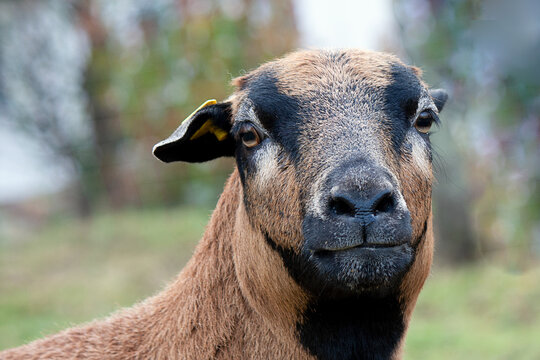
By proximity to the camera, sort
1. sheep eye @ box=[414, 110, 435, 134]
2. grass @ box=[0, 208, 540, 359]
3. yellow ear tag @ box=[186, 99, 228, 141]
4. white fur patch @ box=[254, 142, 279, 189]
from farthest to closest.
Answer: grass @ box=[0, 208, 540, 359], yellow ear tag @ box=[186, 99, 228, 141], sheep eye @ box=[414, 110, 435, 134], white fur patch @ box=[254, 142, 279, 189]

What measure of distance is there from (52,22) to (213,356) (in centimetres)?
1465

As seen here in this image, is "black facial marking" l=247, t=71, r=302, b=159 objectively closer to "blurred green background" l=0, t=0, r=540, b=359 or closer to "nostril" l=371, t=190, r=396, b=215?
"nostril" l=371, t=190, r=396, b=215

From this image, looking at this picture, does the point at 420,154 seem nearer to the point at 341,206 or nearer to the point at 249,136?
the point at 341,206

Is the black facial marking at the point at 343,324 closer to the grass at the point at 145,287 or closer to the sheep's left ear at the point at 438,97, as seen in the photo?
the sheep's left ear at the point at 438,97

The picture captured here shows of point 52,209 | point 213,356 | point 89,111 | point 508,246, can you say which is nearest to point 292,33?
point 89,111

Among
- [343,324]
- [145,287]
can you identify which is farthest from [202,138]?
[145,287]

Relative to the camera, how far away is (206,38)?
16.3 metres

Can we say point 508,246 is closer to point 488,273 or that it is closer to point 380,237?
point 488,273

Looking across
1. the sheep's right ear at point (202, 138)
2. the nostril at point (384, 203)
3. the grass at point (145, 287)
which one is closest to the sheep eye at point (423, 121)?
the nostril at point (384, 203)

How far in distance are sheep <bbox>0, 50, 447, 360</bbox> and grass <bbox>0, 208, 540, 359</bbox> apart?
4140mm

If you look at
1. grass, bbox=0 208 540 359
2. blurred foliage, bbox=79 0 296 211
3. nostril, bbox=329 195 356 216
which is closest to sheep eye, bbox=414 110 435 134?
nostril, bbox=329 195 356 216

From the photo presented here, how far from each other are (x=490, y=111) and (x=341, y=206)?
30.0 feet

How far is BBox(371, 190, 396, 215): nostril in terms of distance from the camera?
3.57 meters

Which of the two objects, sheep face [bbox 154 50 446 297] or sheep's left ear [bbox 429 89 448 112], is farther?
sheep's left ear [bbox 429 89 448 112]
